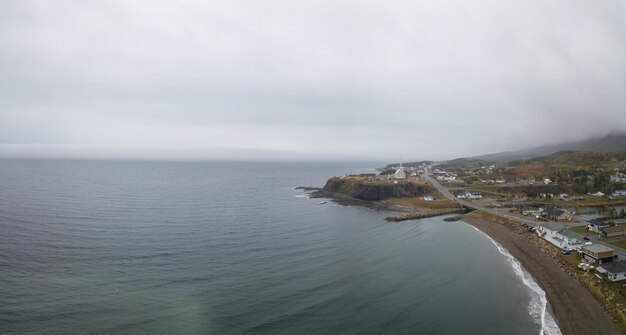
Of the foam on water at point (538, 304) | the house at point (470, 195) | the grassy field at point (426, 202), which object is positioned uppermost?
the house at point (470, 195)

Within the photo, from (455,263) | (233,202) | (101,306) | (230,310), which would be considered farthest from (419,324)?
(233,202)

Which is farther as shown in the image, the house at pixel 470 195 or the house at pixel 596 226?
the house at pixel 470 195

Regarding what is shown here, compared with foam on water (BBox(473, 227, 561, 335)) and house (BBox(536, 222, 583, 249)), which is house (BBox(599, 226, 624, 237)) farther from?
foam on water (BBox(473, 227, 561, 335))

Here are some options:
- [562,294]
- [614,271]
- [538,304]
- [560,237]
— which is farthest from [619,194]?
[538,304]

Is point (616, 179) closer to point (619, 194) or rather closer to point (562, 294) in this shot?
point (619, 194)

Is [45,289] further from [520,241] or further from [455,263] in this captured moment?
[520,241]

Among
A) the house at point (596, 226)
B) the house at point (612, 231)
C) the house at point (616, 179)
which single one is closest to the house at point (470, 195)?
the house at point (596, 226)

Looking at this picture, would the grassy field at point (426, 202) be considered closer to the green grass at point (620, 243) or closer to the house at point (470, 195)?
the house at point (470, 195)
